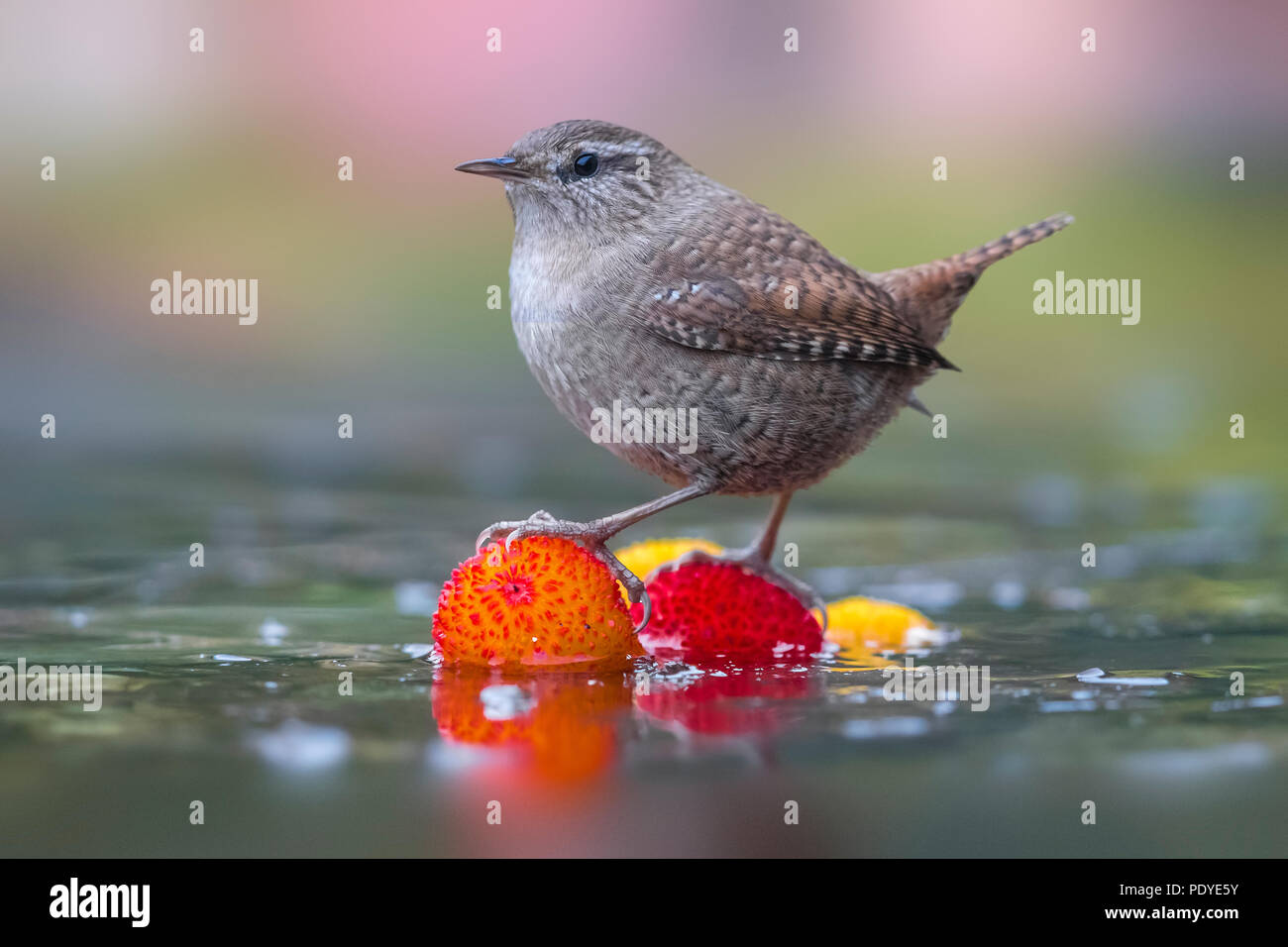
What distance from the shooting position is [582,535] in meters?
4.39

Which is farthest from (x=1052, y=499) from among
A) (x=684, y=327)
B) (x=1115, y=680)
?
(x=684, y=327)

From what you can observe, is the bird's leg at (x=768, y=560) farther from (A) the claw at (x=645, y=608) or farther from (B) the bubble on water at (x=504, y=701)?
(B) the bubble on water at (x=504, y=701)

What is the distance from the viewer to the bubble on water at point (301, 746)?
10.4 feet

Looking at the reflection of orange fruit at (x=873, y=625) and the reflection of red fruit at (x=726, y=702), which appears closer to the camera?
the reflection of red fruit at (x=726, y=702)

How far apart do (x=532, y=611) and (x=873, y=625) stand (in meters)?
1.44

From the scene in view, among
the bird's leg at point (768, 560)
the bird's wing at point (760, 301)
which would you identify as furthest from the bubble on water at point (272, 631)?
the bird's wing at point (760, 301)

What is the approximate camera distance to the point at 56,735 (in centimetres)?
347

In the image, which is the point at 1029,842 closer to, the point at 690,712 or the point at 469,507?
the point at 690,712

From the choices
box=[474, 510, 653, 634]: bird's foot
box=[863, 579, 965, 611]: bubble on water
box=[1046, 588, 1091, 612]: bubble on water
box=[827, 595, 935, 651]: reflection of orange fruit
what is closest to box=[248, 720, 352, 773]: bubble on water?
box=[474, 510, 653, 634]: bird's foot

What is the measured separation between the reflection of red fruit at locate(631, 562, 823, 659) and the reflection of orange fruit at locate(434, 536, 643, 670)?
38cm

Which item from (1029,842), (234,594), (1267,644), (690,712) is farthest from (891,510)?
(1029,842)

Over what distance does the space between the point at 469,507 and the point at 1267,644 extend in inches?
140

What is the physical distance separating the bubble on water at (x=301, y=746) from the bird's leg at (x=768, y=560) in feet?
5.04

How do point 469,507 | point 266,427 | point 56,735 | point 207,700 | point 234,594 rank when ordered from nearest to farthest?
point 56,735 < point 207,700 < point 234,594 < point 469,507 < point 266,427
